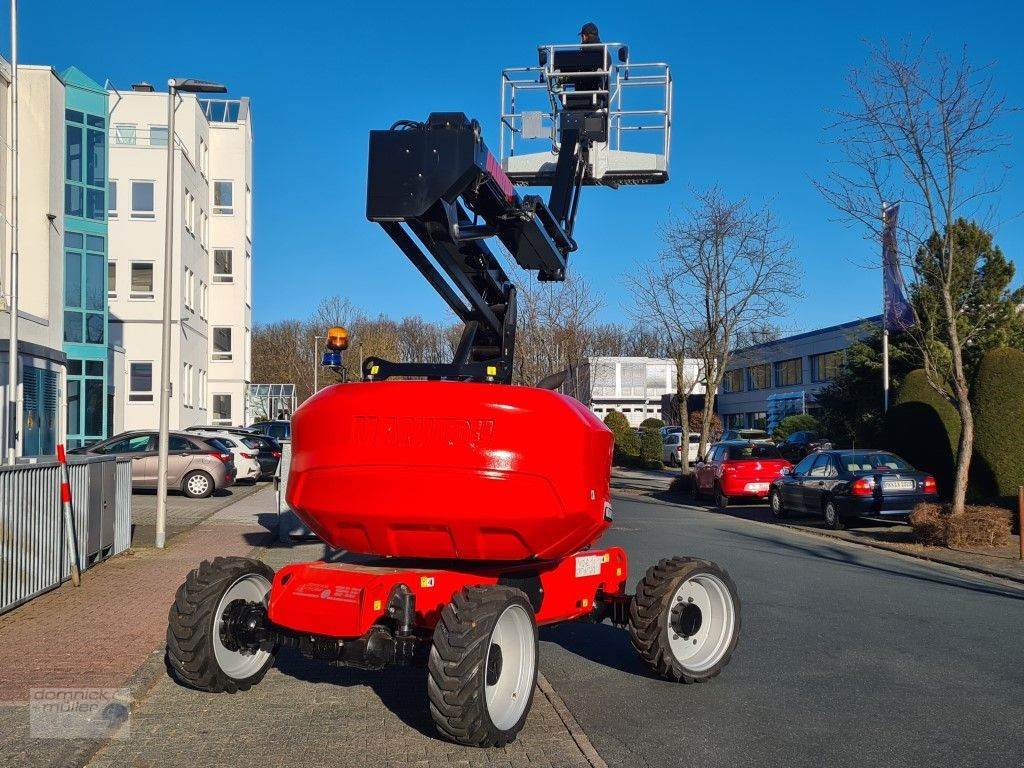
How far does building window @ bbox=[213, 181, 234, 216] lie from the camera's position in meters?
52.2

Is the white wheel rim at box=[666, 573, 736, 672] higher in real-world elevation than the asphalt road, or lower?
higher

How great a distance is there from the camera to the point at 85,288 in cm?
3005

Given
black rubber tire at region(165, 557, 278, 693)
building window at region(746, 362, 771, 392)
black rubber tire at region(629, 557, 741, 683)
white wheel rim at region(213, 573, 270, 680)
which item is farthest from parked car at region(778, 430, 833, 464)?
black rubber tire at region(165, 557, 278, 693)

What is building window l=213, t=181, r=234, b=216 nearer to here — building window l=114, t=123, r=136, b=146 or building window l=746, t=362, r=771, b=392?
building window l=114, t=123, r=136, b=146

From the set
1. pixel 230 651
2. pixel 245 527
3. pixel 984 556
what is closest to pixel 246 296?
pixel 245 527

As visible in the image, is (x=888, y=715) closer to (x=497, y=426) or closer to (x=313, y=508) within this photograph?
(x=497, y=426)

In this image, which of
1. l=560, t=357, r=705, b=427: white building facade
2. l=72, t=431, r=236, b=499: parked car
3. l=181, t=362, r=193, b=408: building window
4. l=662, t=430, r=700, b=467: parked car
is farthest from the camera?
l=560, t=357, r=705, b=427: white building facade

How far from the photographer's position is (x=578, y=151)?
10305 mm

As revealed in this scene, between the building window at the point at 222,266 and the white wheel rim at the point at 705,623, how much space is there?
48.1 m

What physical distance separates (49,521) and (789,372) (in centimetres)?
5970

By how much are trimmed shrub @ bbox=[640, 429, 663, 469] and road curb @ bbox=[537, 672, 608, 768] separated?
39.2 meters

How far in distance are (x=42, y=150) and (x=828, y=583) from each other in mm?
18386

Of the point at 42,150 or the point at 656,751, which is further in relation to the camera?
the point at 42,150

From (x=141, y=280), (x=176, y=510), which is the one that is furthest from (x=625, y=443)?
Result: (x=176, y=510)
